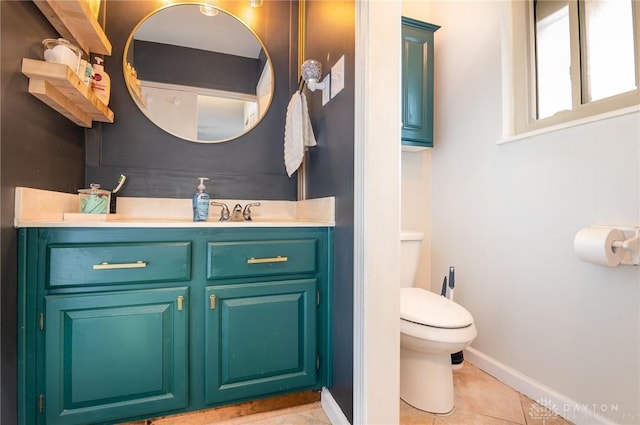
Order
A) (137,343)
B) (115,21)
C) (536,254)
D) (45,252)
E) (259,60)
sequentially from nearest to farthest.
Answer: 1. (45,252)
2. (137,343)
3. (536,254)
4. (115,21)
5. (259,60)

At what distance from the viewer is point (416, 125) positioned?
193 centimetres

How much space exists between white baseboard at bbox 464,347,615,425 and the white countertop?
3.98 ft

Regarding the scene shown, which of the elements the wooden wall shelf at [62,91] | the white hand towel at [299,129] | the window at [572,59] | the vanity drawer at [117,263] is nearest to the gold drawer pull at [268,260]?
the vanity drawer at [117,263]

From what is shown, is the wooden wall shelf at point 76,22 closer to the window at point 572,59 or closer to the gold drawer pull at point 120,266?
the gold drawer pull at point 120,266

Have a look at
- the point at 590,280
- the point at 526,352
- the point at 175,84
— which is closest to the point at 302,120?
the point at 175,84

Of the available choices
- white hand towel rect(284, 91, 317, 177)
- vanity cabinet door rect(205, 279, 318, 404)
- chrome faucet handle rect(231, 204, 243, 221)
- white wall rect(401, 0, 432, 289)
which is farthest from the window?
chrome faucet handle rect(231, 204, 243, 221)

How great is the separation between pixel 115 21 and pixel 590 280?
2536mm

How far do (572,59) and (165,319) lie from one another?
7.06ft

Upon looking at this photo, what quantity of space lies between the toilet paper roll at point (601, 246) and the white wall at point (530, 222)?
8cm

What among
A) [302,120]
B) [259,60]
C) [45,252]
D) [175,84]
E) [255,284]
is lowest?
Result: [255,284]

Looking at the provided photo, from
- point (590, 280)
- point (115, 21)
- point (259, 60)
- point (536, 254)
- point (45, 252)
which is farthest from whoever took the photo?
point (259, 60)

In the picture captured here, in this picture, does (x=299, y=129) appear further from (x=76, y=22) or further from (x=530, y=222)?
(x=530, y=222)

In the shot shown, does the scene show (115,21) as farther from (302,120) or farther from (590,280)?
(590,280)

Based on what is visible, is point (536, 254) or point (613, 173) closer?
point (613, 173)
